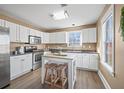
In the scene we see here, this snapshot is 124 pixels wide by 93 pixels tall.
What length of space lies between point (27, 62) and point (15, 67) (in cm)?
71

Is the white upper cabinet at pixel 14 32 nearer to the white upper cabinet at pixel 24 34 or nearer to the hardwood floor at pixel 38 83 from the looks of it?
the white upper cabinet at pixel 24 34

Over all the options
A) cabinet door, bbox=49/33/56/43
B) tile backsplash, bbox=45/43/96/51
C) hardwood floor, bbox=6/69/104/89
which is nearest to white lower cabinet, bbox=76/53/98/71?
tile backsplash, bbox=45/43/96/51

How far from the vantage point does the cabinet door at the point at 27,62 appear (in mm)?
3674

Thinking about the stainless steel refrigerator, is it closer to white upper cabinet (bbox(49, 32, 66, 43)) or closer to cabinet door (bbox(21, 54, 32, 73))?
cabinet door (bbox(21, 54, 32, 73))

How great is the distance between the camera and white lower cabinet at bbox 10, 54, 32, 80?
310 cm

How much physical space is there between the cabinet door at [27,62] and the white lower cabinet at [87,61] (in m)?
2.39

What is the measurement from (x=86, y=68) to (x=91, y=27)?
228 centimetres

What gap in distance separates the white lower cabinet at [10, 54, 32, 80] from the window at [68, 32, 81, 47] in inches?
102

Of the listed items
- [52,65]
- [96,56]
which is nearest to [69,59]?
[52,65]

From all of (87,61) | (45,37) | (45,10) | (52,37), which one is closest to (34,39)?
(45,37)

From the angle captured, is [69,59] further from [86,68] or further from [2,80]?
[86,68]

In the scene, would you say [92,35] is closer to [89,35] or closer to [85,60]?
[89,35]

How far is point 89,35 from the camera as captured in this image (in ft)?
15.6

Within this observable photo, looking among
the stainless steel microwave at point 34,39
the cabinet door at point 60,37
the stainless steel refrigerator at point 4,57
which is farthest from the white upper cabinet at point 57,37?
the stainless steel refrigerator at point 4,57
